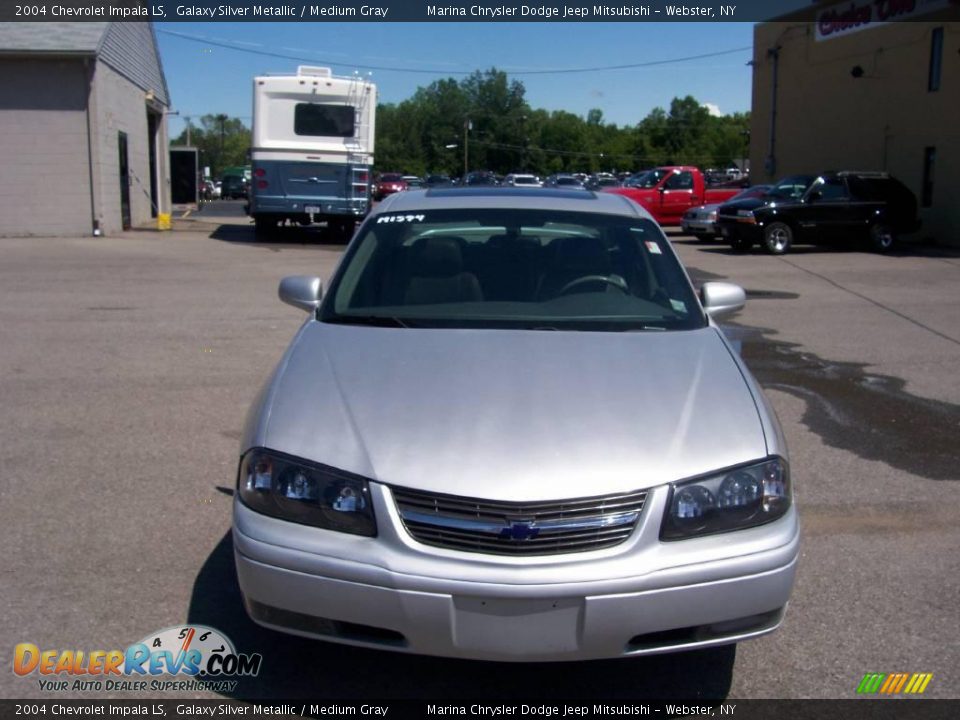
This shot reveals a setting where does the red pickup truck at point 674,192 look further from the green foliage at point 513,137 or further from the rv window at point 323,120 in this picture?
the green foliage at point 513,137

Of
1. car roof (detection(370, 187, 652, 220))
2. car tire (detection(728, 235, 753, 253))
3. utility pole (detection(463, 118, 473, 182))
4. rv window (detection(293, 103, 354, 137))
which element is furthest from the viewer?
utility pole (detection(463, 118, 473, 182))

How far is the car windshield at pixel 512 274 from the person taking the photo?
4.57 metres

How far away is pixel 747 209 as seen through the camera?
22234 mm

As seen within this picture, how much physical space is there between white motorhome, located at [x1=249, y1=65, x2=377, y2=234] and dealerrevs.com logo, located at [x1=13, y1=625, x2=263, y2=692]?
65.1 ft

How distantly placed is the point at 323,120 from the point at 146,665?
66.8ft

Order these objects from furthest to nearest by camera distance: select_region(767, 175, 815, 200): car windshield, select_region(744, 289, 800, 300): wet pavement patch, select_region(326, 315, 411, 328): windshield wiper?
select_region(767, 175, 815, 200): car windshield → select_region(744, 289, 800, 300): wet pavement patch → select_region(326, 315, 411, 328): windshield wiper

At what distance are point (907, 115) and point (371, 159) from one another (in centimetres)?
1369

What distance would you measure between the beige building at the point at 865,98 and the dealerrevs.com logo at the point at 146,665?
23.8 m

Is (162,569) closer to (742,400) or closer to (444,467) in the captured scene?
(444,467)

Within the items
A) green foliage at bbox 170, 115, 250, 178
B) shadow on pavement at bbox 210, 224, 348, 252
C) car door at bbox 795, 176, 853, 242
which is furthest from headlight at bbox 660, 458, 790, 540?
green foliage at bbox 170, 115, 250, 178

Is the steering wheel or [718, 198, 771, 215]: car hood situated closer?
the steering wheel

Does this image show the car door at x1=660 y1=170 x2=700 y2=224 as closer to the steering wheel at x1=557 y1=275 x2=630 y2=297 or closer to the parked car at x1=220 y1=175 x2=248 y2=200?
the steering wheel at x1=557 y1=275 x2=630 y2=297

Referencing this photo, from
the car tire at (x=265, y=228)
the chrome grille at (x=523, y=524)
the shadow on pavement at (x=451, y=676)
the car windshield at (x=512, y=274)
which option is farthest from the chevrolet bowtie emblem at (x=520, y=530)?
the car tire at (x=265, y=228)

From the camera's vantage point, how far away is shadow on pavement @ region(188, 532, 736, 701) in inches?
142
